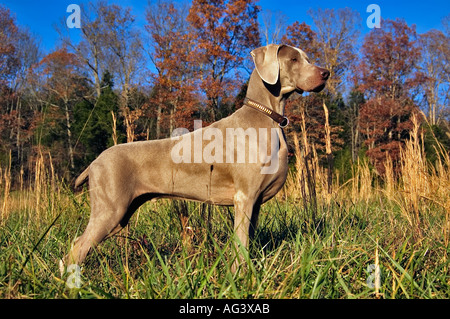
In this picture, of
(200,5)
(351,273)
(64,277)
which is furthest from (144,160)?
(200,5)

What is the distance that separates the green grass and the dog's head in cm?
120

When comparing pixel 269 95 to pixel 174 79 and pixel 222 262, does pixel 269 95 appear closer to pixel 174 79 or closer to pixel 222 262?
pixel 222 262

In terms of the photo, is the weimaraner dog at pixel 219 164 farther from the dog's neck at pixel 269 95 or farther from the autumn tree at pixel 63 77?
the autumn tree at pixel 63 77

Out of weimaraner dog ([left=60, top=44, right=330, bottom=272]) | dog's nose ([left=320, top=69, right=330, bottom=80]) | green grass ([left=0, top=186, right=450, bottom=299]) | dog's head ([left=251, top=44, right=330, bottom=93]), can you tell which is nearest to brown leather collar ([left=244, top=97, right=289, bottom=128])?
weimaraner dog ([left=60, top=44, right=330, bottom=272])

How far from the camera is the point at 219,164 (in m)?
2.71

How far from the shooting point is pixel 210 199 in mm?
2766

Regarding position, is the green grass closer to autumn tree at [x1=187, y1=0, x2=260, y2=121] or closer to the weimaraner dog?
the weimaraner dog

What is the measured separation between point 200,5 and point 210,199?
17442mm

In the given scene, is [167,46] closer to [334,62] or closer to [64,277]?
[334,62]

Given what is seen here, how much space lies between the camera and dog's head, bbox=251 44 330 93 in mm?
2760

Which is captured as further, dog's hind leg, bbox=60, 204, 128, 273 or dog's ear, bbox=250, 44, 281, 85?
dog's ear, bbox=250, 44, 281, 85

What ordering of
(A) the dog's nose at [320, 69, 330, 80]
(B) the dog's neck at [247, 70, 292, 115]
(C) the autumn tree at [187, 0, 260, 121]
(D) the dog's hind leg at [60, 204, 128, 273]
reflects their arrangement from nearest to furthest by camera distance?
1. (D) the dog's hind leg at [60, 204, 128, 273]
2. (A) the dog's nose at [320, 69, 330, 80]
3. (B) the dog's neck at [247, 70, 292, 115]
4. (C) the autumn tree at [187, 0, 260, 121]

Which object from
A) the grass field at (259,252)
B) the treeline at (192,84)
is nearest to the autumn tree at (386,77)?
the treeline at (192,84)

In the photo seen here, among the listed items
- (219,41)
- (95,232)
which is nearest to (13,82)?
(219,41)
